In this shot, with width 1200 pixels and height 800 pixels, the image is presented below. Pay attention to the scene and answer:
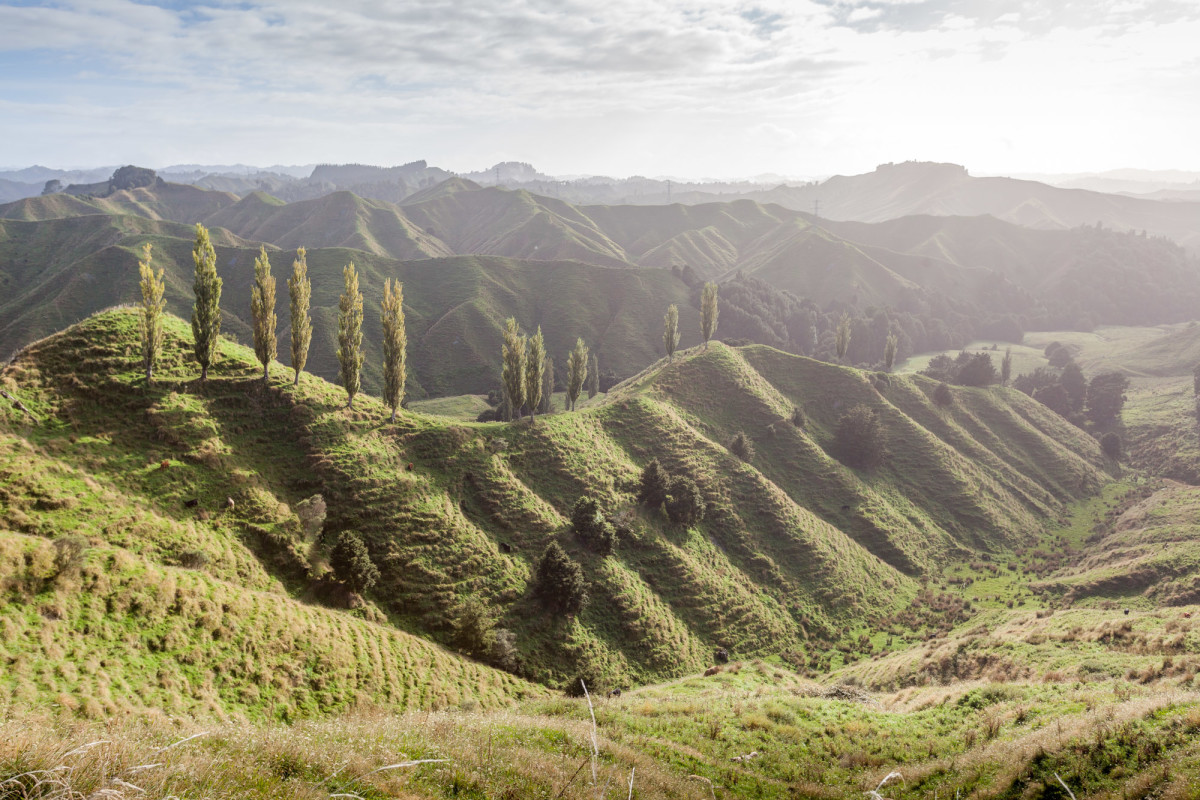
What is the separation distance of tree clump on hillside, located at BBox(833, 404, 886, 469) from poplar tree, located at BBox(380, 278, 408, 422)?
58858 millimetres

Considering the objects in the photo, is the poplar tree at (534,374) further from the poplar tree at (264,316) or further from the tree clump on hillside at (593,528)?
the poplar tree at (264,316)

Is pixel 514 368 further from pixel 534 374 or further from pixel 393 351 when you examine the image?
pixel 393 351

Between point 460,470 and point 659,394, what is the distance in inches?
1374

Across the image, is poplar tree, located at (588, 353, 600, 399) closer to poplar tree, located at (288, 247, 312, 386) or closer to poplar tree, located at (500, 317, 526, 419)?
poplar tree, located at (500, 317, 526, 419)

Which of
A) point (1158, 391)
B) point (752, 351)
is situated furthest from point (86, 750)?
point (1158, 391)

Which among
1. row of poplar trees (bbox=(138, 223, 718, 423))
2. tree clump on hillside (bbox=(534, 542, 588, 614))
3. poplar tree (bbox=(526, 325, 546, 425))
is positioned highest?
row of poplar trees (bbox=(138, 223, 718, 423))

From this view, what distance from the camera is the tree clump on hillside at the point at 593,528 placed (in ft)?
151

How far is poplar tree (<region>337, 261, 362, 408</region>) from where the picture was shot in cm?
4678

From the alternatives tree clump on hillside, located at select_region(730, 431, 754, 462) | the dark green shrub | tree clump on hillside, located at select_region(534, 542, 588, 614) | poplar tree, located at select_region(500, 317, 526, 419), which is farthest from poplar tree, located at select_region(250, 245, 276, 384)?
tree clump on hillside, located at select_region(730, 431, 754, 462)

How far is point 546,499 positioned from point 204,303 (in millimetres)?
32044

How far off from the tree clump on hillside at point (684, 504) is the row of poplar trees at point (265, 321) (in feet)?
93.5

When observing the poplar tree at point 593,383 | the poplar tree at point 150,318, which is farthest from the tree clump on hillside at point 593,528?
the poplar tree at point 593,383

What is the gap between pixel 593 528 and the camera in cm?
4616

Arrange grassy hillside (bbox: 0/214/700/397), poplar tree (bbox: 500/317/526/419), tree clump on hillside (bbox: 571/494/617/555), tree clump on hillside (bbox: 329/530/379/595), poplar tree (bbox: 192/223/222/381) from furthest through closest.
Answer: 1. grassy hillside (bbox: 0/214/700/397)
2. poplar tree (bbox: 500/317/526/419)
3. tree clump on hillside (bbox: 571/494/617/555)
4. poplar tree (bbox: 192/223/222/381)
5. tree clump on hillside (bbox: 329/530/379/595)
